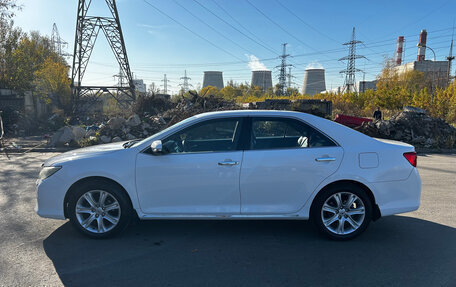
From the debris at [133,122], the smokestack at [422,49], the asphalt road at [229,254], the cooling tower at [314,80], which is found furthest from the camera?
the cooling tower at [314,80]

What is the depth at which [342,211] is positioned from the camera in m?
3.93

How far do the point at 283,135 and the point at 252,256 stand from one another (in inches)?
62.4

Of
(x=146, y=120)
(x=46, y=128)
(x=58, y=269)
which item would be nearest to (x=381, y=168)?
(x=58, y=269)

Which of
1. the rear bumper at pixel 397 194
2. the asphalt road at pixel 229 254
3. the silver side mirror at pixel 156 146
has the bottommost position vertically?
the asphalt road at pixel 229 254

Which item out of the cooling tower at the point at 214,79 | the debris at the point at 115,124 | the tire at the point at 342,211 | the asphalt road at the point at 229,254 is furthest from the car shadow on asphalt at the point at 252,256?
the cooling tower at the point at 214,79

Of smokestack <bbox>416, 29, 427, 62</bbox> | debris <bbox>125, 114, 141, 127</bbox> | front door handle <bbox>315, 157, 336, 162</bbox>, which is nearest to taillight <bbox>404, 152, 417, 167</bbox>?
front door handle <bbox>315, 157, 336, 162</bbox>

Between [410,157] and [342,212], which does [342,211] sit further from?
[410,157]

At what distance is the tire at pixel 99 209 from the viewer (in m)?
3.85

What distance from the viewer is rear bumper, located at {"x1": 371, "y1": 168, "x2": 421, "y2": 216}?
3.89 m

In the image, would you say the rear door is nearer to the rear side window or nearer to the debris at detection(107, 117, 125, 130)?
the rear side window

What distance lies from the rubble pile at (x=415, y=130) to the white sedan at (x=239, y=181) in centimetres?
1064

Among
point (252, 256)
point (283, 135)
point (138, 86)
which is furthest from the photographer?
point (138, 86)

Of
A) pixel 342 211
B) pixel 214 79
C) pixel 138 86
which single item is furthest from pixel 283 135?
pixel 214 79

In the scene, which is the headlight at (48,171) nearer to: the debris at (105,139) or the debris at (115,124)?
the debris at (105,139)
